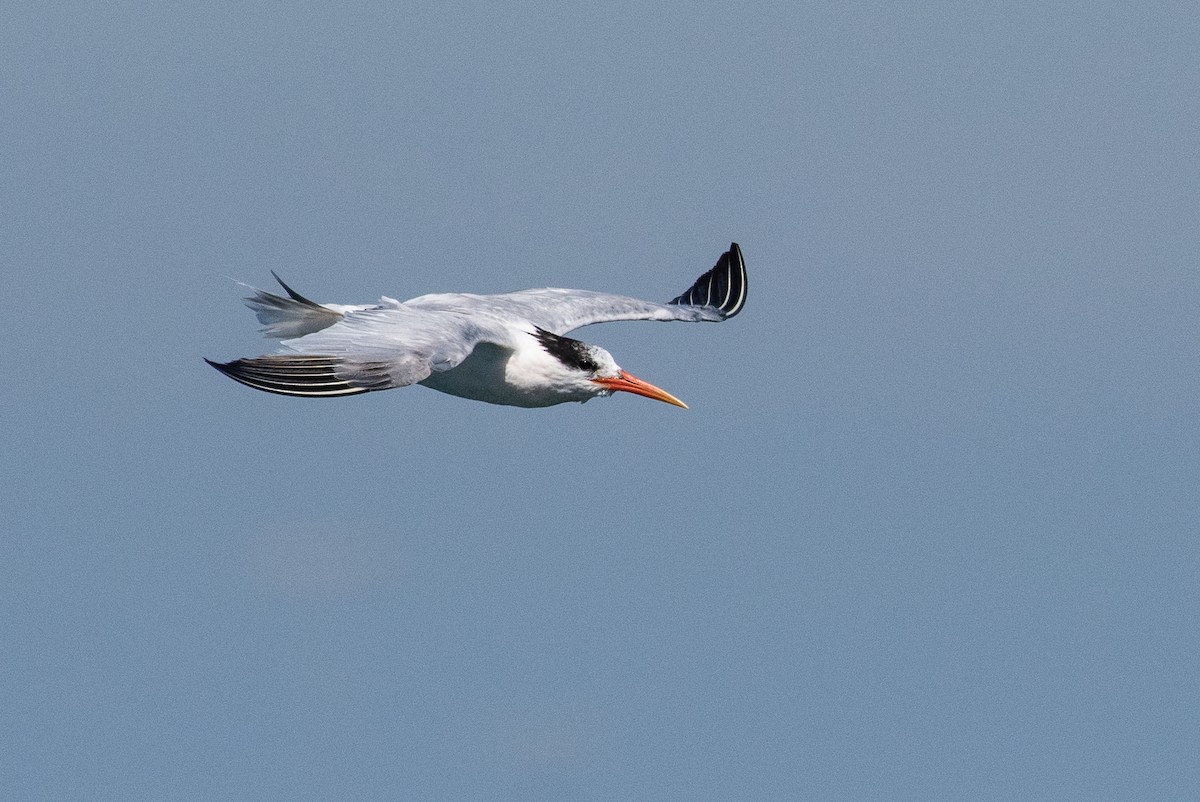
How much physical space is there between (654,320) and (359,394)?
7.04 metres

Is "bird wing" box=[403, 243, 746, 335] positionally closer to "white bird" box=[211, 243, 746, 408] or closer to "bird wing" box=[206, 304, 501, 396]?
"white bird" box=[211, 243, 746, 408]

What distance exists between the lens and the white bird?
13.5 metres

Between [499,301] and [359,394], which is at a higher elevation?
[499,301]

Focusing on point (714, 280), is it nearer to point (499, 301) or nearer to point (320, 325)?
point (499, 301)

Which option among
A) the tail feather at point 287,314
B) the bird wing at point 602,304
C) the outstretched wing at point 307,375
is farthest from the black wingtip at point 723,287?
the outstretched wing at point 307,375

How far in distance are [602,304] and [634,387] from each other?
8.33ft

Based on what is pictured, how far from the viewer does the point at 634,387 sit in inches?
687

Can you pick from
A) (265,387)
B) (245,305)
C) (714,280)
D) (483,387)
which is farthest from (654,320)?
(265,387)

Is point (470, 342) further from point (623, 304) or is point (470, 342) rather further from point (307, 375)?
point (623, 304)

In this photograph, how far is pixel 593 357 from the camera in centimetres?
1717

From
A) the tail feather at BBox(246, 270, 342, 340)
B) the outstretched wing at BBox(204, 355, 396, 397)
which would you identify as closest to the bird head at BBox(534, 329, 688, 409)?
the tail feather at BBox(246, 270, 342, 340)

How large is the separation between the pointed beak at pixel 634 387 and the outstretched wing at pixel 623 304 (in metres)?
1.28

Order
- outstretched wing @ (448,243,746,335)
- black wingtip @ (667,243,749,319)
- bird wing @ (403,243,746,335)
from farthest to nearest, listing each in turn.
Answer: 1. black wingtip @ (667,243,749,319)
2. outstretched wing @ (448,243,746,335)
3. bird wing @ (403,243,746,335)

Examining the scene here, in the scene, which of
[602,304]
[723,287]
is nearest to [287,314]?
[602,304]
